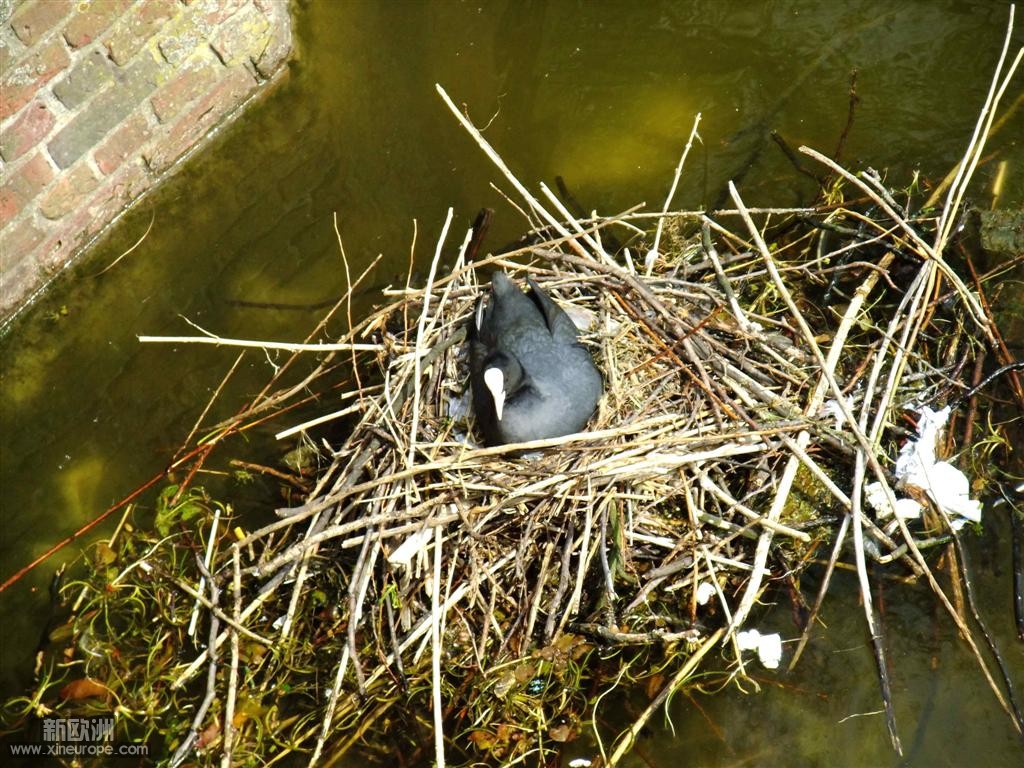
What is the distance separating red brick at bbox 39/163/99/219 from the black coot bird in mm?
1906

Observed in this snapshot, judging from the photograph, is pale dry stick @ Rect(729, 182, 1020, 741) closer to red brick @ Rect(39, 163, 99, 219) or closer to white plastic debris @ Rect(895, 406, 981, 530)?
white plastic debris @ Rect(895, 406, 981, 530)

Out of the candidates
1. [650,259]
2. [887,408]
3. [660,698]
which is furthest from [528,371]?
[887,408]

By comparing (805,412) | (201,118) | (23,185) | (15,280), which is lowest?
(805,412)

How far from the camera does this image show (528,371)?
10.2 ft

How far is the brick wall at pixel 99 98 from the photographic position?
3570mm

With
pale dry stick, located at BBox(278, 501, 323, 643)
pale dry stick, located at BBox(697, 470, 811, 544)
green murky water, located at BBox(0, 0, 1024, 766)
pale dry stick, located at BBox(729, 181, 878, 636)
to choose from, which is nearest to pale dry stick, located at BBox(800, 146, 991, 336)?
pale dry stick, located at BBox(729, 181, 878, 636)

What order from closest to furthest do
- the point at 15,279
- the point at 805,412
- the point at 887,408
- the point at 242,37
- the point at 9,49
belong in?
the point at 805,412, the point at 887,408, the point at 9,49, the point at 15,279, the point at 242,37

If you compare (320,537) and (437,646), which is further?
(320,537)

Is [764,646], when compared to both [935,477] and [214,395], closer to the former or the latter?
[935,477]

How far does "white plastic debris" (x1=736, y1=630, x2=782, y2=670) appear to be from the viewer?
3.16 metres

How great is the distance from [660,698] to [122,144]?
3119 millimetres

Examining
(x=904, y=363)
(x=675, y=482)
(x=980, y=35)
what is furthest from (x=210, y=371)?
(x=980, y=35)

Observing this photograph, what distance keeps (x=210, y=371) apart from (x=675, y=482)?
2039 mm

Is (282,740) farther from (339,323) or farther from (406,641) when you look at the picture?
(339,323)
